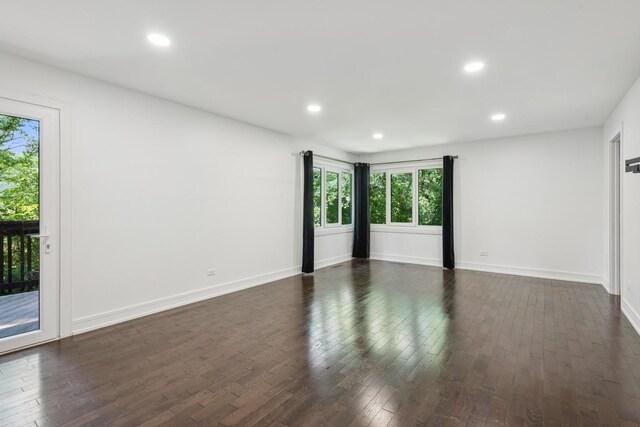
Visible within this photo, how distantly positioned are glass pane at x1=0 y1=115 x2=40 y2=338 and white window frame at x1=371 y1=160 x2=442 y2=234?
626 cm

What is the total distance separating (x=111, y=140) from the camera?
11.6 ft

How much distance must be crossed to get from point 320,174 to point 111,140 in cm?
410

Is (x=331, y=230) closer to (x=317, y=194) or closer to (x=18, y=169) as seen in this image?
(x=317, y=194)

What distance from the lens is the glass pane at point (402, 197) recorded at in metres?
7.44

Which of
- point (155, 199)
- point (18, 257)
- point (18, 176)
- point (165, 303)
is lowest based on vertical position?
point (165, 303)

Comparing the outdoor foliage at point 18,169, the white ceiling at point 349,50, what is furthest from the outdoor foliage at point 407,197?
the outdoor foliage at point 18,169

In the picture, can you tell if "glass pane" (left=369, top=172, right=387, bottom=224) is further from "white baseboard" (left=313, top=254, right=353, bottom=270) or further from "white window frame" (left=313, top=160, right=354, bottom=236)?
"white baseboard" (left=313, top=254, right=353, bottom=270)

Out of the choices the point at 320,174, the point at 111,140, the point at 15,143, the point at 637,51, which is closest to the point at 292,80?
the point at 111,140

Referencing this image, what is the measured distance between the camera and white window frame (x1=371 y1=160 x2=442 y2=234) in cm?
707

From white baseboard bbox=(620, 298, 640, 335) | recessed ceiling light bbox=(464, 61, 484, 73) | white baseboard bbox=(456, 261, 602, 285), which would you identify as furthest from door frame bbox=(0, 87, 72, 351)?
white baseboard bbox=(456, 261, 602, 285)

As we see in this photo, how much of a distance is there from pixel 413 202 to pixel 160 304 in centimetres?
546

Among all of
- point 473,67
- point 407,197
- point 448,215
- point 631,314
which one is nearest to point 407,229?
point 407,197

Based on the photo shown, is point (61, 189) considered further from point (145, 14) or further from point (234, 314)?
point (234, 314)

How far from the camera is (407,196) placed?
24.6 feet
